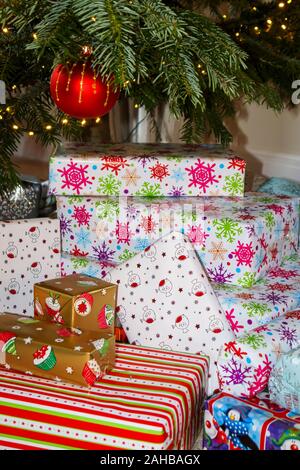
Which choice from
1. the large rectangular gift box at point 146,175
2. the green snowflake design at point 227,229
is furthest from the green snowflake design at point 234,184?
the green snowflake design at point 227,229

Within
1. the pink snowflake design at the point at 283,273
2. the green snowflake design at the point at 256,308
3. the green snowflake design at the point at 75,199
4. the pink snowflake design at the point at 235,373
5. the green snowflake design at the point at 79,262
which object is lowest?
the pink snowflake design at the point at 235,373

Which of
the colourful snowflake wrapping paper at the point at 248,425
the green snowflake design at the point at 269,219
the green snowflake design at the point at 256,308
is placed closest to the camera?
the colourful snowflake wrapping paper at the point at 248,425

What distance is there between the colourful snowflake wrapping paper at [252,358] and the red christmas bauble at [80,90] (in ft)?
1.37

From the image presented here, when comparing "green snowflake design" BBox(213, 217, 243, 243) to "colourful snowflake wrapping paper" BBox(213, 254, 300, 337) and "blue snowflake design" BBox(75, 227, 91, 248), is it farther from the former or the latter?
"blue snowflake design" BBox(75, 227, 91, 248)

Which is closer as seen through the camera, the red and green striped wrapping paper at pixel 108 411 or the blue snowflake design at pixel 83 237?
the red and green striped wrapping paper at pixel 108 411

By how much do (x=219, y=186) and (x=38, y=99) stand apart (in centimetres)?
37

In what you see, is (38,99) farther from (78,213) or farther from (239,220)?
(239,220)

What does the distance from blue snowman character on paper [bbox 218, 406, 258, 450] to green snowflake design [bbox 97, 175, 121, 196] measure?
0.49 meters

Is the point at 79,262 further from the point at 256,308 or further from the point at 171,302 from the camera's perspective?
the point at 256,308

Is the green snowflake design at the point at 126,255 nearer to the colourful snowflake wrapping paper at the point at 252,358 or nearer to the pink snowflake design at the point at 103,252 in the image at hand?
the pink snowflake design at the point at 103,252

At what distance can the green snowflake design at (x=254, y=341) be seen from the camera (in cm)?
92

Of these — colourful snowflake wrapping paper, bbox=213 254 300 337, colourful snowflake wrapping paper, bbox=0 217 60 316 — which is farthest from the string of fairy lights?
colourful snowflake wrapping paper, bbox=213 254 300 337

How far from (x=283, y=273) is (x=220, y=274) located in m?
0.14
